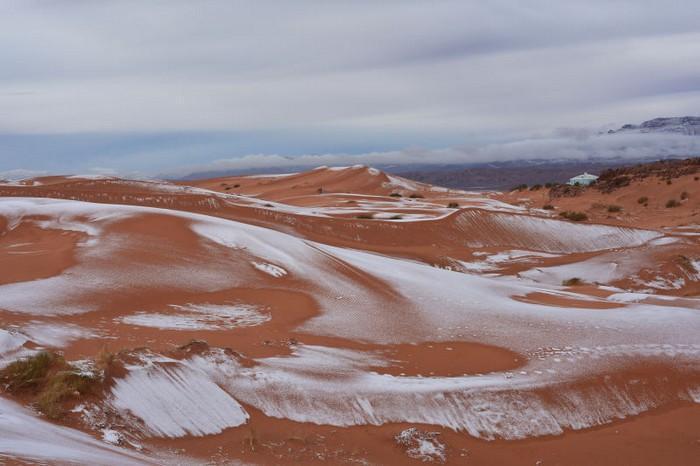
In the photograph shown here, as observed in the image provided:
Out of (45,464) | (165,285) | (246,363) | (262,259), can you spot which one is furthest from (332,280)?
(45,464)

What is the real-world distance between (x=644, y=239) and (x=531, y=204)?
18.4 meters

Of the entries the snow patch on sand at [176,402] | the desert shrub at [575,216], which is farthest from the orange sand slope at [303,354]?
the desert shrub at [575,216]

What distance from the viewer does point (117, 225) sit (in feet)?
54.9

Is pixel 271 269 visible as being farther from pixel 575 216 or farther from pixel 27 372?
pixel 575 216

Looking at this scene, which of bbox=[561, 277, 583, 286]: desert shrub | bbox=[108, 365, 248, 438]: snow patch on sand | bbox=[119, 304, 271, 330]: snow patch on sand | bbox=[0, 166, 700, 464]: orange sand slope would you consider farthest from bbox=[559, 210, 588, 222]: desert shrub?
bbox=[108, 365, 248, 438]: snow patch on sand

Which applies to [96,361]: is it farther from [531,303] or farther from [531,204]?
[531,204]

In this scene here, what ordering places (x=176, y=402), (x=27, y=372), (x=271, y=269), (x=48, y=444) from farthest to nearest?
1. (x=271, y=269)
2. (x=176, y=402)
3. (x=27, y=372)
4. (x=48, y=444)

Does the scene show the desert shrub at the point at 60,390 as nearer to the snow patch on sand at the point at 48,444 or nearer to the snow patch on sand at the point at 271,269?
the snow patch on sand at the point at 48,444

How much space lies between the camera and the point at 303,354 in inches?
376

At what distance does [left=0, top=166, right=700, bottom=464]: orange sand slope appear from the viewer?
6770mm

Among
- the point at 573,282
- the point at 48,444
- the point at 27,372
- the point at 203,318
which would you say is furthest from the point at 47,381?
the point at 573,282

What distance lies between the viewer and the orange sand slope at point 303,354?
6770 millimetres

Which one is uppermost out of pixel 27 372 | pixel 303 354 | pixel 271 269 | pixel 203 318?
pixel 271 269

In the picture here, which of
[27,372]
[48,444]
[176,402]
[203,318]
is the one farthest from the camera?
[203,318]
